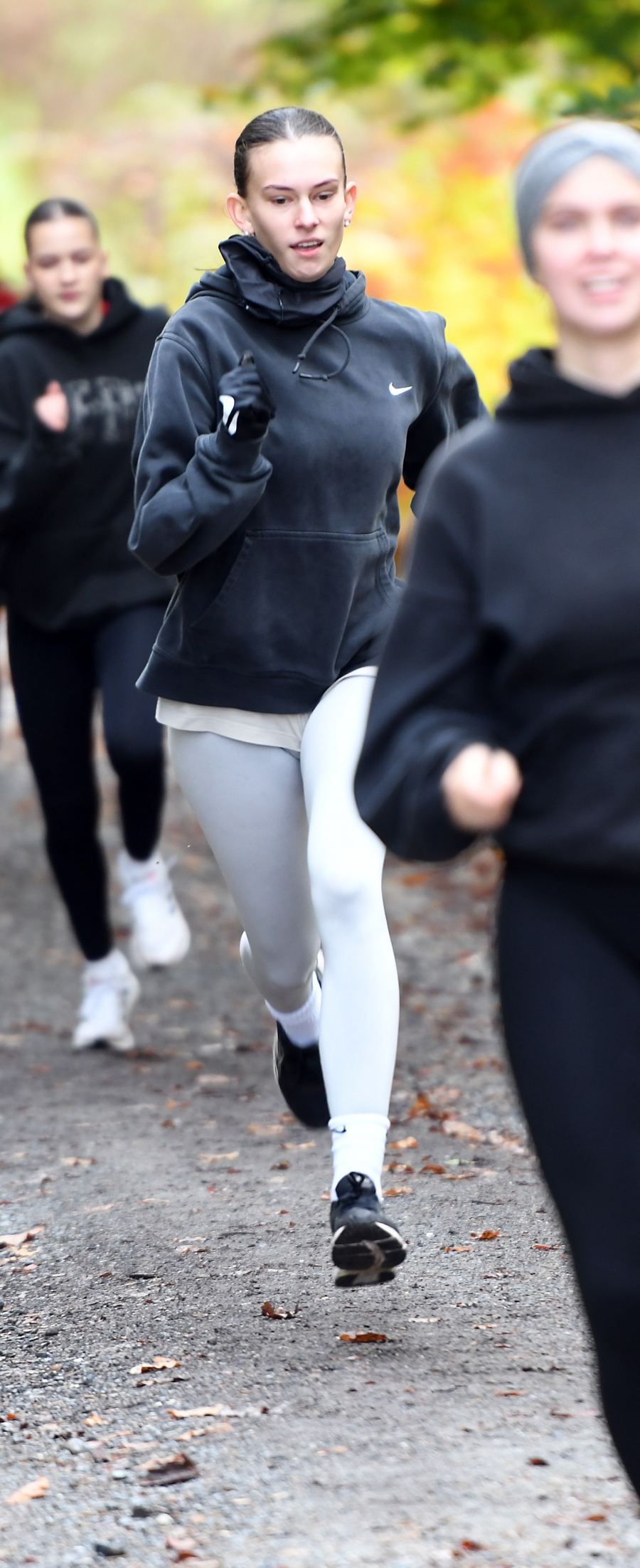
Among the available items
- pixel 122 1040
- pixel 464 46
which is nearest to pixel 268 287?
pixel 122 1040

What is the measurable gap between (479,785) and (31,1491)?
1643 mm

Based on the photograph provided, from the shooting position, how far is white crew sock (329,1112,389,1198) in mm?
3586

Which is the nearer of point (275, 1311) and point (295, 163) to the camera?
point (295, 163)

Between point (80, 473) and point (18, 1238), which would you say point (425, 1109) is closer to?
point (18, 1238)

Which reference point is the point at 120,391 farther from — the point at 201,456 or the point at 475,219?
the point at 475,219

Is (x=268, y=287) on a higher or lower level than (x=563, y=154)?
lower

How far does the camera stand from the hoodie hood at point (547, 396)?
2348mm

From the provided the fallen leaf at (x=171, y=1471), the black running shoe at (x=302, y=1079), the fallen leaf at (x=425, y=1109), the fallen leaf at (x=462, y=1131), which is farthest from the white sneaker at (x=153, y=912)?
the fallen leaf at (x=171, y=1471)

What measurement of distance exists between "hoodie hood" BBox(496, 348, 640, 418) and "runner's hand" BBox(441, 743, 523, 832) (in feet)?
1.45

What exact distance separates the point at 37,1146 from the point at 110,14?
3278 centimetres

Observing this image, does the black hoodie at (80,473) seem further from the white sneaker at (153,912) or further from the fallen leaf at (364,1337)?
the fallen leaf at (364,1337)

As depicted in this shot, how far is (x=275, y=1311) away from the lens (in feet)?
12.9

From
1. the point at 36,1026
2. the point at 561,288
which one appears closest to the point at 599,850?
the point at 561,288

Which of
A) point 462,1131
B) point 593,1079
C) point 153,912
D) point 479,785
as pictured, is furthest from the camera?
point 153,912
